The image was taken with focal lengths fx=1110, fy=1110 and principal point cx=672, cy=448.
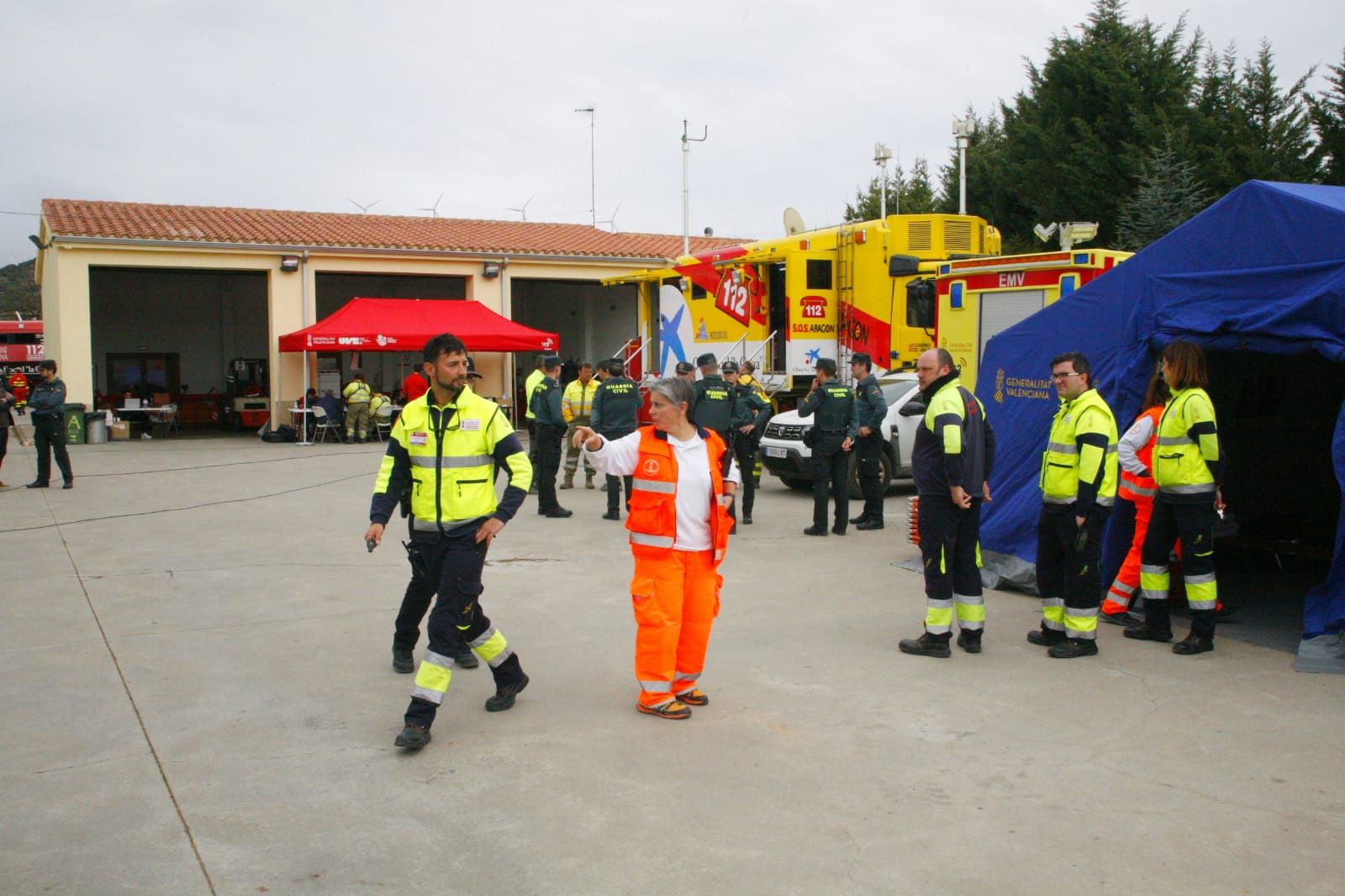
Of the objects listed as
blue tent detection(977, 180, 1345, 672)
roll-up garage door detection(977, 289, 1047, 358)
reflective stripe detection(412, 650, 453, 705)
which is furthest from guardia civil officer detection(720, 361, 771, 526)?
reflective stripe detection(412, 650, 453, 705)

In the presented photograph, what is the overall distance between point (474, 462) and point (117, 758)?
80.3 inches

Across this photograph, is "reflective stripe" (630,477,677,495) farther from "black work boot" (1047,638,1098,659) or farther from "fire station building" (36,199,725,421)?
"fire station building" (36,199,725,421)

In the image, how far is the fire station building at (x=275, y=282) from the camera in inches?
954

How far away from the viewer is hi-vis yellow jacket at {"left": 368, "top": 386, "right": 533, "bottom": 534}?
5.27 meters

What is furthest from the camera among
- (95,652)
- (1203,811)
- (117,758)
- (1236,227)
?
(1236,227)

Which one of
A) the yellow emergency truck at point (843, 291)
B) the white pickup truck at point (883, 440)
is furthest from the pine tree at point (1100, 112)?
the white pickup truck at point (883, 440)

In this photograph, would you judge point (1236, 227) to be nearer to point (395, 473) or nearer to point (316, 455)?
point (395, 473)

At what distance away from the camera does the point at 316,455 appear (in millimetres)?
20844

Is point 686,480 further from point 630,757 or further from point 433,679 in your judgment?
point 433,679

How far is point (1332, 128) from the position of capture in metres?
20.2

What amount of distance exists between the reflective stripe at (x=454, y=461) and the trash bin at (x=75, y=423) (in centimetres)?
2107

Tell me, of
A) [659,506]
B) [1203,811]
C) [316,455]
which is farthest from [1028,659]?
[316,455]

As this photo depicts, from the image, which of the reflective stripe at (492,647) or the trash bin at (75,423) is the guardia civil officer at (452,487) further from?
the trash bin at (75,423)

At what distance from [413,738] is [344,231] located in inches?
979
